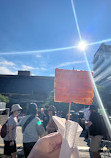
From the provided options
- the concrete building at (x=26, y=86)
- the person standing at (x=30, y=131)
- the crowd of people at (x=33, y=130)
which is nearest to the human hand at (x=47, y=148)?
the crowd of people at (x=33, y=130)

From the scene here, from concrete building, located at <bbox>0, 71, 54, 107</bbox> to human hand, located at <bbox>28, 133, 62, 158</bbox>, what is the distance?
95.0ft

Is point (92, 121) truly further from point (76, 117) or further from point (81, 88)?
point (76, 117)

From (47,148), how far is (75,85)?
67cm

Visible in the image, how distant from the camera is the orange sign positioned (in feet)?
4.51

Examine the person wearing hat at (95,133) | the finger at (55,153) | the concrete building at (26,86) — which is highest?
the concrete building at (26,86)

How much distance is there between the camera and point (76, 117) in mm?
12367

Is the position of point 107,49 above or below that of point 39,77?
above

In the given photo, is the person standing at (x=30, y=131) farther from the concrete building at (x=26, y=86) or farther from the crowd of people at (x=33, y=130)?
the concrete building at (x=26, y=86)

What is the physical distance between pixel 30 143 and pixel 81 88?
249 cm

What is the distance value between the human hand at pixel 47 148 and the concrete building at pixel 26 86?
95.0 feet

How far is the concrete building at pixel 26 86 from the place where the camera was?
3061cm

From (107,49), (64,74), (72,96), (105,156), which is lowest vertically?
(105,156)

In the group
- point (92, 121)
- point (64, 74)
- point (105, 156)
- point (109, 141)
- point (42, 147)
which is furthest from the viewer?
point (105, 156)

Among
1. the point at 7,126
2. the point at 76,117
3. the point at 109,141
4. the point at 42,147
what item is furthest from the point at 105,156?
the point at 76,117
